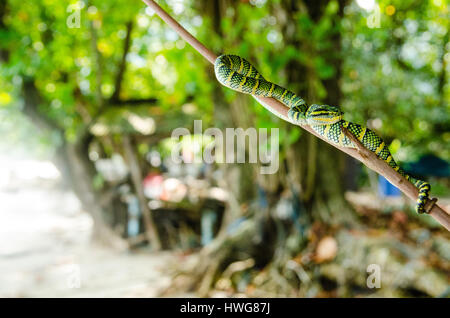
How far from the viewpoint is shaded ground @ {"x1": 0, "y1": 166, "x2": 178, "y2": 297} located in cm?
534

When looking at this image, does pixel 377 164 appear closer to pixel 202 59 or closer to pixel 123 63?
pixel 202 59

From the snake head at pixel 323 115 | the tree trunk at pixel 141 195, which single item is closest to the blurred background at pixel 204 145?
the tree trunk at pixel 141 195

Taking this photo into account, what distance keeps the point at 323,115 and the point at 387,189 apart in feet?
21.5

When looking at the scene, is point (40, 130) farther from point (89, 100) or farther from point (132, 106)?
point (132, 106)

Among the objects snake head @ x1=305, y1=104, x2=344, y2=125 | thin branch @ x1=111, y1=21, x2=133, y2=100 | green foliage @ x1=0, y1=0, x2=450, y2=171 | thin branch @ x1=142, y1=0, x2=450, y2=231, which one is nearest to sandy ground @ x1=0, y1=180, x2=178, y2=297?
green foliage @ x1=0, y1=0, x2=450, y2=171

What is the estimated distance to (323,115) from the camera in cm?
188

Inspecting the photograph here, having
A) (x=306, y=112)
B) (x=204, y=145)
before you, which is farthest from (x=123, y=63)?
(x=306, y=112)

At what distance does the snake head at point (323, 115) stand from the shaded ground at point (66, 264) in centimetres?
392

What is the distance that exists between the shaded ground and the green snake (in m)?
3.81

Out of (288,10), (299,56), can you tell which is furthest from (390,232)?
(288,10)

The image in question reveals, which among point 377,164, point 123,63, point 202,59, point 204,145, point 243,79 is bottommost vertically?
point 204,145

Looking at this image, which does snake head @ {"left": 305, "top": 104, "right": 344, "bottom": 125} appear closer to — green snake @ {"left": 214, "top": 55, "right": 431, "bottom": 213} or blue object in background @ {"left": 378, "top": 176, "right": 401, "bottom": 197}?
green snake @ {"left": 214, "top": 55, "right": 431, "bottom": 213}

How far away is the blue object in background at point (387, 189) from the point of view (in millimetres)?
7512

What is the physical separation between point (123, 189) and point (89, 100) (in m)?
1.97
